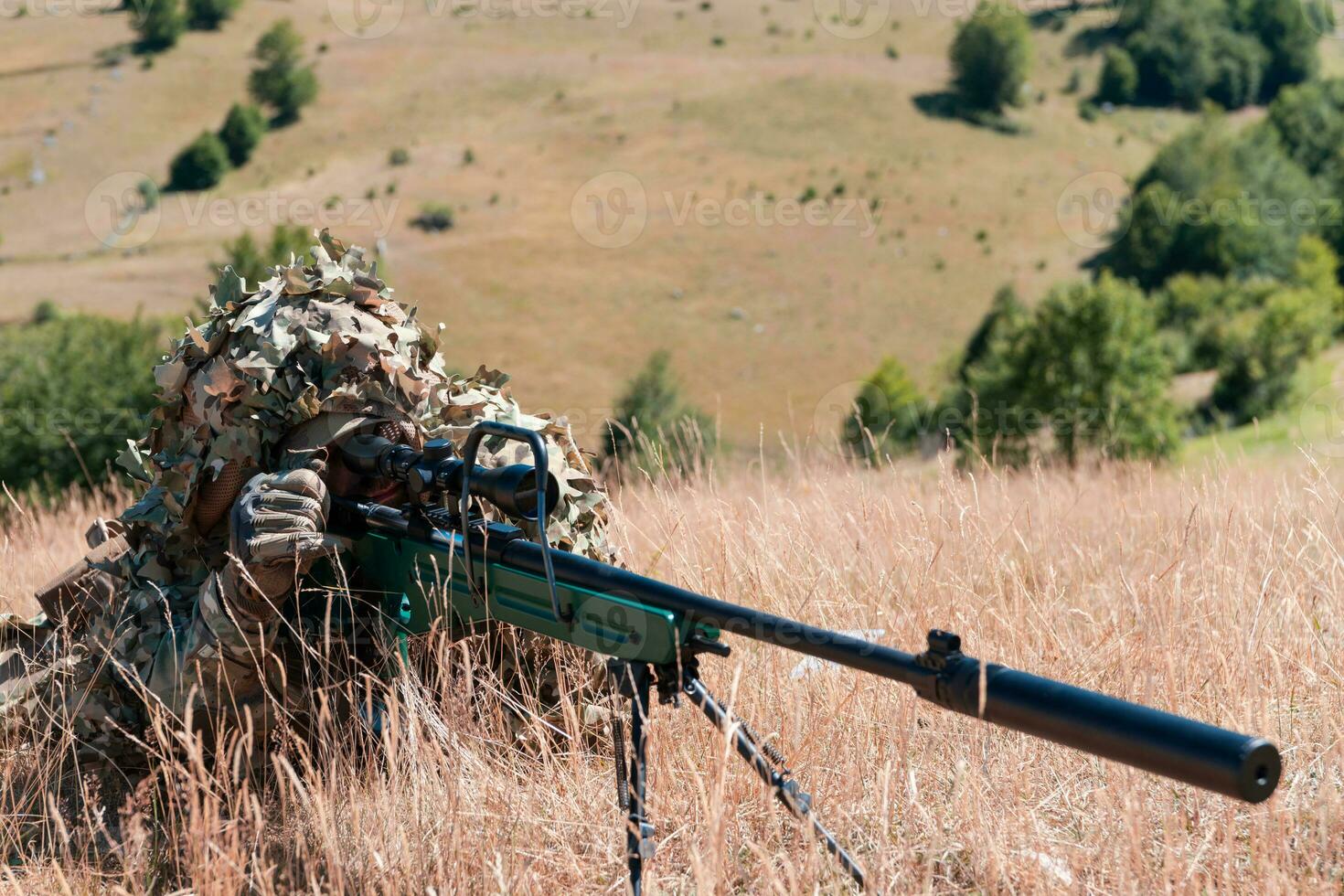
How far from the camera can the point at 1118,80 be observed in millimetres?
107250

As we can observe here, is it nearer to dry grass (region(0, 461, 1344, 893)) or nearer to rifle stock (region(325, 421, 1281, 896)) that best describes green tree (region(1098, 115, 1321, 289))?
dry grass (region(0, 461, 1344, 893))

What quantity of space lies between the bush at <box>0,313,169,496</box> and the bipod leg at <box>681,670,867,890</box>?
14944 millimetres

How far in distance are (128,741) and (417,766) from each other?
1250mm

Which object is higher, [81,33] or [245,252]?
[81,33]

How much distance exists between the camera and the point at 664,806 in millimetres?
3469

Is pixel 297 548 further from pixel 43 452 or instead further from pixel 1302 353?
pixel 1302 353

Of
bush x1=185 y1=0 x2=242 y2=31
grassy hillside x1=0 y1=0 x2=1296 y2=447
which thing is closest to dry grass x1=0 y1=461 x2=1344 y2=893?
grassy hillside x1=0 y1=0 x2=1296 y2=447

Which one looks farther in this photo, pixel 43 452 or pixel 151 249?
pixel 151 249

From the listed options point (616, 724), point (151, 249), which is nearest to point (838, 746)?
point (616, 724)

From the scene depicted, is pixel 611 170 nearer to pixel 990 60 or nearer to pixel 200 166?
pixel 200 166

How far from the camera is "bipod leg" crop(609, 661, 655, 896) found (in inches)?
105

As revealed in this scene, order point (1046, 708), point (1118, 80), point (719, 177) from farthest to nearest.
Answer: point (1118, 80) < point (719, 177) < point (1046, 708)

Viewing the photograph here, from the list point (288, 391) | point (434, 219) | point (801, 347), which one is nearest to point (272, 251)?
point (288, 391)

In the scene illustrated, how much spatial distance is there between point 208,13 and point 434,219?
53.7 metres
